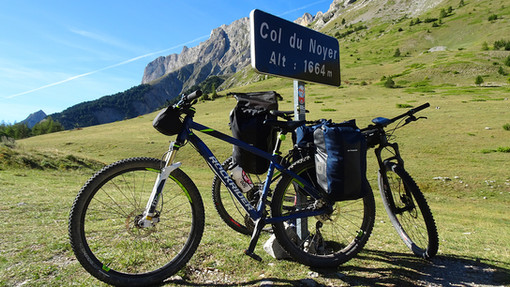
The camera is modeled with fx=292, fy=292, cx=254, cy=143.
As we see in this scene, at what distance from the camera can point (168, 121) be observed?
326 centimetres

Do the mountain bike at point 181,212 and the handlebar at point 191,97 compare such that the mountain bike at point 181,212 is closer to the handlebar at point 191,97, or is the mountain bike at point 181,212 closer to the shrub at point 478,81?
the handlebar at point 191,97

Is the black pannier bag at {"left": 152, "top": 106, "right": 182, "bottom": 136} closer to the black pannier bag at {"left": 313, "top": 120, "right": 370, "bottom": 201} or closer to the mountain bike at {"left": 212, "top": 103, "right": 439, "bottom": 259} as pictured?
the mountain bike at {"left": 212, "top": 103, "right": 439, "bottom": 259}

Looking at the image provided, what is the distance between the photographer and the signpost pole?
12.3ft

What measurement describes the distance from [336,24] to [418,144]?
201 meters

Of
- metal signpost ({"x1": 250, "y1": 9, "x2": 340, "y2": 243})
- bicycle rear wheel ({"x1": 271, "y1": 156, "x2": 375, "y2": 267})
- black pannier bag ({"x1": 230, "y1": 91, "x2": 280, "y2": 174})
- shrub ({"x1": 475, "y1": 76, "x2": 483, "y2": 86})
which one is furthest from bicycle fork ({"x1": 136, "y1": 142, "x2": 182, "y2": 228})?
shrub ({"x1": 475, "y1": 76, "x2": 483, "y2": 86})

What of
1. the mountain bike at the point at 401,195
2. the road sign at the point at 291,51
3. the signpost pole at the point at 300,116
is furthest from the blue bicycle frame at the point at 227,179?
the road sign at the point at 291,51

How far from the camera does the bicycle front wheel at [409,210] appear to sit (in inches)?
147

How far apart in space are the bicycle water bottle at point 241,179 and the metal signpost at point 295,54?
77 centimetres

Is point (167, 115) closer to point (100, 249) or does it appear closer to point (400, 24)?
point (100, 249)

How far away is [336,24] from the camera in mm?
198125

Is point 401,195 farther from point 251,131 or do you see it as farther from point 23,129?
point 23,129

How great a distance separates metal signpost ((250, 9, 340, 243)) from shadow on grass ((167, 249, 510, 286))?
75 cm

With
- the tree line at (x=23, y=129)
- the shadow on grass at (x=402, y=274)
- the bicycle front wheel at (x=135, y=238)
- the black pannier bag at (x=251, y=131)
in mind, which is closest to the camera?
the bicycle front wheel at (x=135, y=238)

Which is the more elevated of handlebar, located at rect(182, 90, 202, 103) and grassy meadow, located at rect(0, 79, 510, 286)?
handlebar, located at rect(182, 90, 202, 103)
